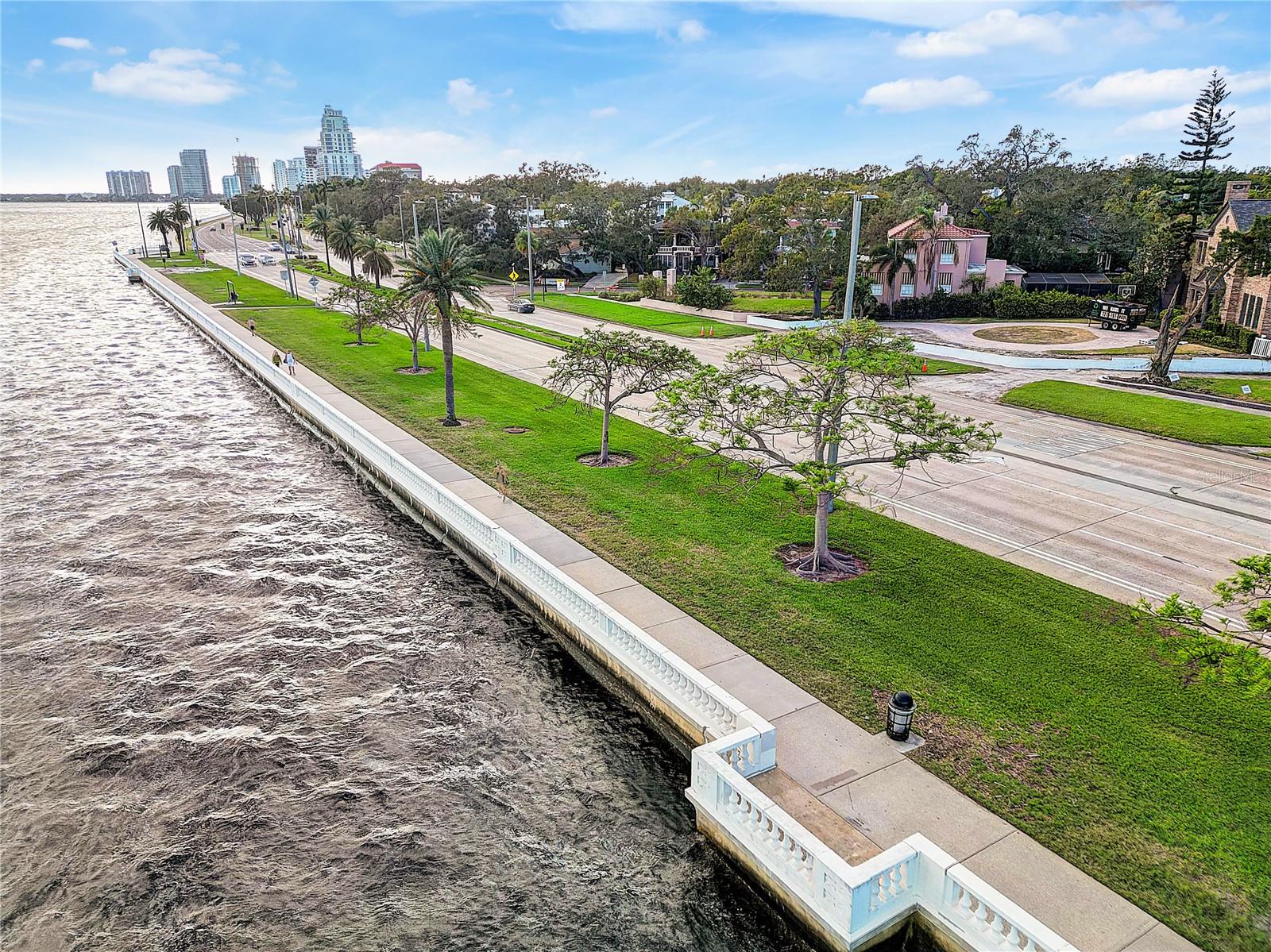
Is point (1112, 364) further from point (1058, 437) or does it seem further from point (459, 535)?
point (459, 535)

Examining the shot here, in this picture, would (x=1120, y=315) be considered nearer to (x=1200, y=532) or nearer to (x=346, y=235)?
(x=1200, y=532)

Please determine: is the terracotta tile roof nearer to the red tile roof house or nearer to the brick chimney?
the red tile roof house

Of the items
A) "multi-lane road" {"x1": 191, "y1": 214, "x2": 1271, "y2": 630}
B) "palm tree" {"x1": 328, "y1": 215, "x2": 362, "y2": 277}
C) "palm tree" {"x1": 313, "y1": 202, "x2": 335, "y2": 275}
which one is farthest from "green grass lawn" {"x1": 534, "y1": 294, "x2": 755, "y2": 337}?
"multi-lane road" {"x1": 191, "y1": 214, "x2": 1271, "y2": 630}

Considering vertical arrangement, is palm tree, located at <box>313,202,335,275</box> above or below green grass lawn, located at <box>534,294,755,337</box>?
above

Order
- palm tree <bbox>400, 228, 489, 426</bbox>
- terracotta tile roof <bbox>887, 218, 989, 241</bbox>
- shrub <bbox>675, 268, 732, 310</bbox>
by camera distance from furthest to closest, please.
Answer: shrub <bbox>675, 268, 732, 310</bbox>, terracotta tile roof <bbox>887, 218, 989, 241</bbox>, palm tree <bbox>400, 228, 489, 426</bbox>

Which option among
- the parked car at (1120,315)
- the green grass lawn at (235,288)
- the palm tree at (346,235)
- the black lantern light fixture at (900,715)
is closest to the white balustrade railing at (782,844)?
the black lantern light fixture at (900,715)

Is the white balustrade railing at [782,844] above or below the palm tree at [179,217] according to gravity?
below

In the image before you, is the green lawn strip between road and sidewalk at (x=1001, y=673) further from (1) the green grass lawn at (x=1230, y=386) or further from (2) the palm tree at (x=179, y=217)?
(2) the palm tree at (x=179, y=217)
